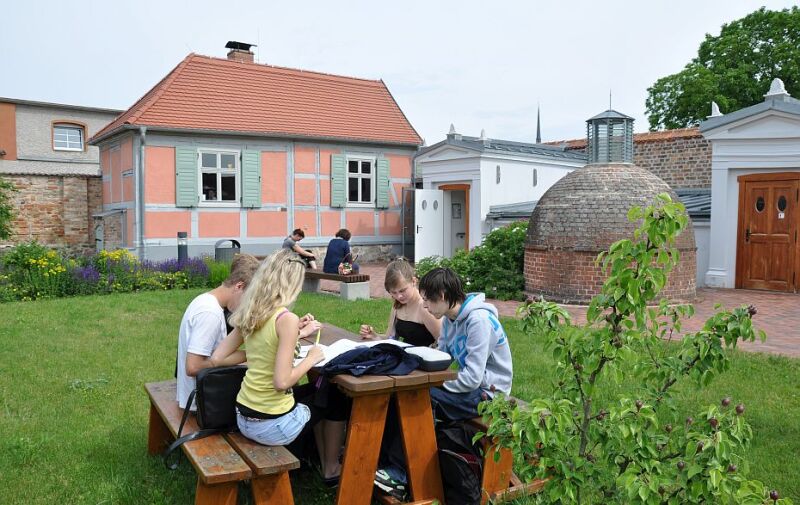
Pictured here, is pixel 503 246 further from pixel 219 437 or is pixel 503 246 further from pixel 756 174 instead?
pixel 219 437

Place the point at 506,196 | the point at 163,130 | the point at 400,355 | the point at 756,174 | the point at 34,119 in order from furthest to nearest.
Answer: the point at 34,119 < the point at 506,196 < the point at 163,130 < the point at 756,174 < the point at 400,355

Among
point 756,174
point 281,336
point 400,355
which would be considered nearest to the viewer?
point 281,336

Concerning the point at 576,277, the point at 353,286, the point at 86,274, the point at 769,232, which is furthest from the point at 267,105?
the point at 769,232

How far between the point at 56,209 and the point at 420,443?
19944 mm

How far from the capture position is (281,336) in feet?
11.1

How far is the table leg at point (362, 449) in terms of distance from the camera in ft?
11.6

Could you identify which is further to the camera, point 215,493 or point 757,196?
point 757,196

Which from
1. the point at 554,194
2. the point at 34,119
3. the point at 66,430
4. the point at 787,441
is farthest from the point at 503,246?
→ the point at 34,119

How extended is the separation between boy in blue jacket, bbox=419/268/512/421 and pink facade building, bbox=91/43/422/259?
45.8 feet

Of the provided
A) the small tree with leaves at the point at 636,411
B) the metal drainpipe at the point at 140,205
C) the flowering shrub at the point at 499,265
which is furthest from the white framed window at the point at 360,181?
the small tree with leaves at the point at 636,411

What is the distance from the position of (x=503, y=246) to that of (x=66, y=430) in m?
9.28

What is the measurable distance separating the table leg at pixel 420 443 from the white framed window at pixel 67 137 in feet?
104

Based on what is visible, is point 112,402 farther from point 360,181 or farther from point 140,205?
point 360,181

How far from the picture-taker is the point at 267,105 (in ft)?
61.7
